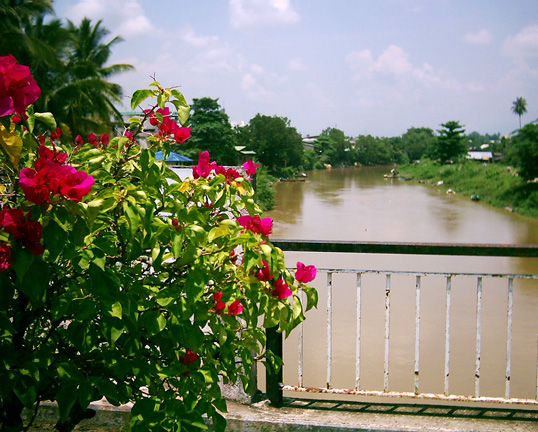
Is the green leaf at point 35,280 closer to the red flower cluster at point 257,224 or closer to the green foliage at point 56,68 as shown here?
the red flower cluster at point 257,224

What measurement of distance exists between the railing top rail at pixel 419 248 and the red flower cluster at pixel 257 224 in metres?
0.74

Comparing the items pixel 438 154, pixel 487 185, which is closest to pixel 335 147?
pixel 438 154

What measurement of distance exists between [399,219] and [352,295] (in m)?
12.2

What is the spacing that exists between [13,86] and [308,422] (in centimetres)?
152

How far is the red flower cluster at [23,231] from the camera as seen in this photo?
3.00 ft

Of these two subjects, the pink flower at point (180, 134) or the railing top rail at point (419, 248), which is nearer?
the pink flower at point (180, 134)

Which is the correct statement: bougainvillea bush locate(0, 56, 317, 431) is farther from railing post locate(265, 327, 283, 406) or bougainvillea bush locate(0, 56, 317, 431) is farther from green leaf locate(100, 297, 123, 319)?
railing post locate(265, 327, 283, 406)

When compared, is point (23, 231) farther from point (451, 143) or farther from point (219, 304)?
point (451, 143)

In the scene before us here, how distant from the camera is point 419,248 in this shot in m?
1.90

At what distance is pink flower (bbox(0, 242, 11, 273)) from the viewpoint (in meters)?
0.90

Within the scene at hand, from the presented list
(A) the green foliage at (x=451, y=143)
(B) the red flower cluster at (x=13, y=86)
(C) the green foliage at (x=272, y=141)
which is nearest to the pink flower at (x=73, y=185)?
(B) the red flower cluster at (x=13, y=86)

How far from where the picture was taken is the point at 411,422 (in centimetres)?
190

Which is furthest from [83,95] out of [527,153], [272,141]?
[272,141]

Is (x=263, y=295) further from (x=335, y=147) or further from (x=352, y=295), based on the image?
(x=335, y=147)
